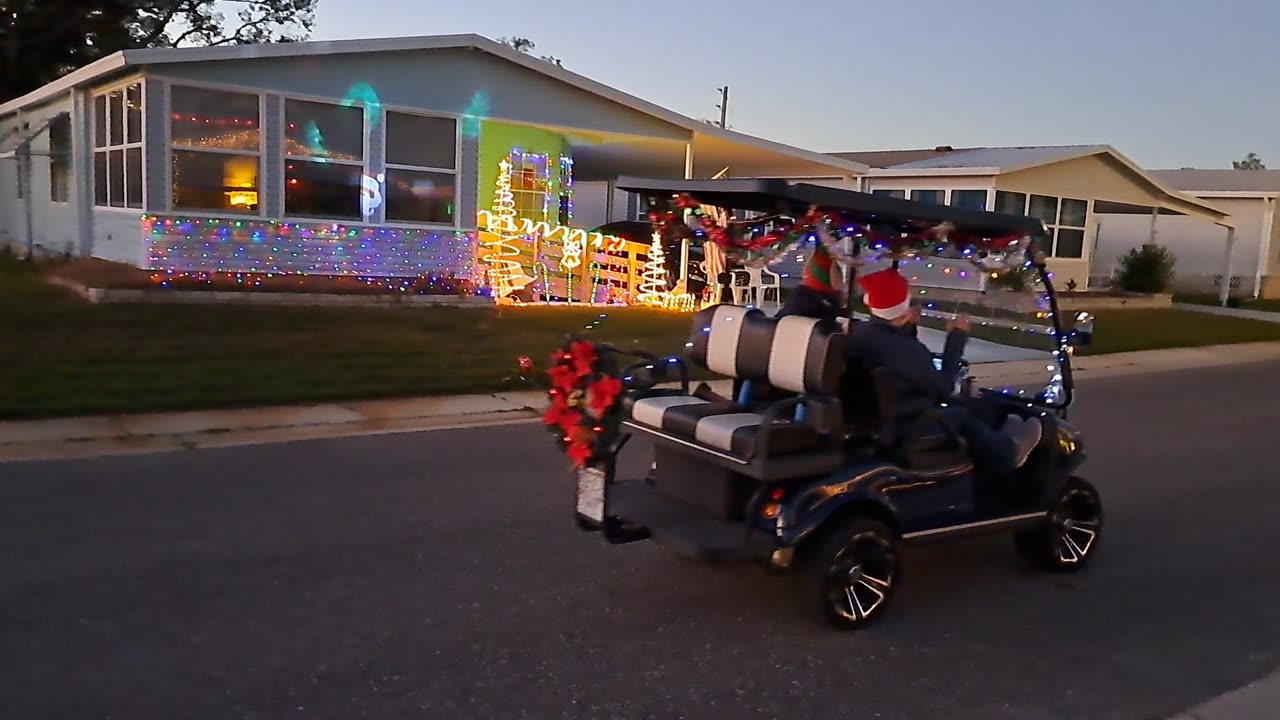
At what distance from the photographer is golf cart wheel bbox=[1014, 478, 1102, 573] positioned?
601 centimetres

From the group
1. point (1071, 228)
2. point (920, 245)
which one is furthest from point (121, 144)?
point (1071, 228)

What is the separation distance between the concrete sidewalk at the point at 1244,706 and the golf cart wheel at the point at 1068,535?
1.41 meters

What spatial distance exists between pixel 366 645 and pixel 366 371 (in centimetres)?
654

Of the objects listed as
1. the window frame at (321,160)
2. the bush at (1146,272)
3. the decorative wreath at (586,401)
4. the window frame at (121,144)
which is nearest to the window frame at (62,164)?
the window frame at (121,144)

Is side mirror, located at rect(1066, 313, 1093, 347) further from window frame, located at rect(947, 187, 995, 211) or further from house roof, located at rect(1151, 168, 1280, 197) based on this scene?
house roof, located at rect(1151, 168, 1280, 197)

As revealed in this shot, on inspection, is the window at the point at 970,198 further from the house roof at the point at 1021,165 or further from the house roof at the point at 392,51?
the house roof at the point at 392,51

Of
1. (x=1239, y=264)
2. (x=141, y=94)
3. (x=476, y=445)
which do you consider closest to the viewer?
A: (x=476, y=445)

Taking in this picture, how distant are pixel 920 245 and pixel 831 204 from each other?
100 cm

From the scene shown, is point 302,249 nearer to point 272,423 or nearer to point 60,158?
point 272,423

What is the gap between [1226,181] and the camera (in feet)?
114

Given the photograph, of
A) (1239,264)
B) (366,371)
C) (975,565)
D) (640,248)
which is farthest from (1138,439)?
(1239,264)

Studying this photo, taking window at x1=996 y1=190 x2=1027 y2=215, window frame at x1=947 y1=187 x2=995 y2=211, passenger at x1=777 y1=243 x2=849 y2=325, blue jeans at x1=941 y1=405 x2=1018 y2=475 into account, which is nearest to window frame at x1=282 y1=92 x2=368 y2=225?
passenger at x1=777 y1=243 x2=849 y2=325

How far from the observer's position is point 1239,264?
32.7 m

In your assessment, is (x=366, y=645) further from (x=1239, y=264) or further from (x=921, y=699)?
(x=1239, y=264)
